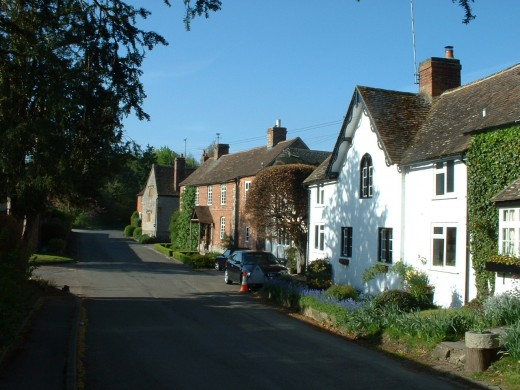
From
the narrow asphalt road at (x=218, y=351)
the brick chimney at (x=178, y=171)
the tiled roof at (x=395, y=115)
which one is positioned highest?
the brick chimney at (x=178, y=171)

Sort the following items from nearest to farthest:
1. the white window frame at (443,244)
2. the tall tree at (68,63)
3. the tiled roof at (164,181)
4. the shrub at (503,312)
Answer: the tall tree at (68,63) < the shrub at (503,312) < the white window frame at (443,244) < the tiled roof at (164,181)

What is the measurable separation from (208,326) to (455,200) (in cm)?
886

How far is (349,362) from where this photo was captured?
11.6 metres

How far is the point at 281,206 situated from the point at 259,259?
5.55 meters

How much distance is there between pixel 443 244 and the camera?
1952cm

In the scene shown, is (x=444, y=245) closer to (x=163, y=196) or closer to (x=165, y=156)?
(x=163, y=196)

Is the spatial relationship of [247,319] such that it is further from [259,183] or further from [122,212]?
[122,212]

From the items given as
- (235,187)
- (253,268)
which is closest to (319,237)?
(253,268)

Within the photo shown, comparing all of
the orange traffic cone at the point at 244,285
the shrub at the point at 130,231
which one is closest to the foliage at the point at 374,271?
the orange traffic cone at the point at 244,285

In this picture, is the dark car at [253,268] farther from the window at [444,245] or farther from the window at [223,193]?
the window at [223,193]

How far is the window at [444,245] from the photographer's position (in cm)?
1905

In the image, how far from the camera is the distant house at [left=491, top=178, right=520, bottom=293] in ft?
49.4

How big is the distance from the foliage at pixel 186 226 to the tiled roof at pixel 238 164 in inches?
53.4

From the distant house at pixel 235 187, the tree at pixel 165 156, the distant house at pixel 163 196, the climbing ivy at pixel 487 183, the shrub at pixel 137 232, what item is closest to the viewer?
the climbing ivy at pixel 487 183
